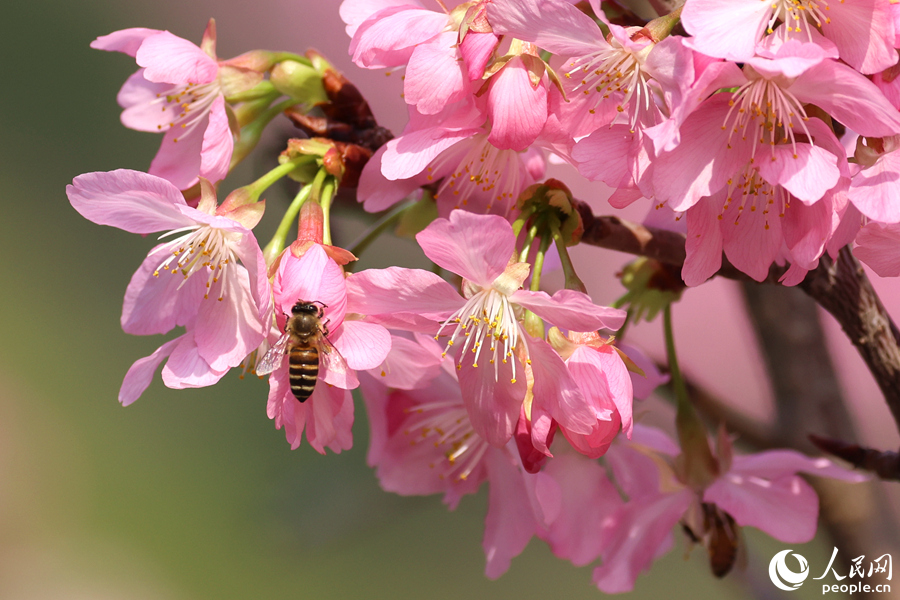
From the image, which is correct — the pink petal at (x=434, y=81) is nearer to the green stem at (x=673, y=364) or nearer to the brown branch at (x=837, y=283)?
the brown branch at (x=837, y=283)

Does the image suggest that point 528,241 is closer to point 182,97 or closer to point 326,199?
point 326,199

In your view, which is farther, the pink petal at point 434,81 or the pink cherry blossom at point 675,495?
the pink cherry blossom at point 675,495

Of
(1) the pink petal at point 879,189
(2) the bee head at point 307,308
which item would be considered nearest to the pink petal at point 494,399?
(2) the bee head at point 307,308

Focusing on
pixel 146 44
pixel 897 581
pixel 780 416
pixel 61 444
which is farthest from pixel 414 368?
pixel 61 444

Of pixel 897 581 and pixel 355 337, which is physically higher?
pixel 355 337

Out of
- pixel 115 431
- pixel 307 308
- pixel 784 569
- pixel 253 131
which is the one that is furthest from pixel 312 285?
pixel 115 431

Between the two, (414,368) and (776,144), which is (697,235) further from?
(414,368)
